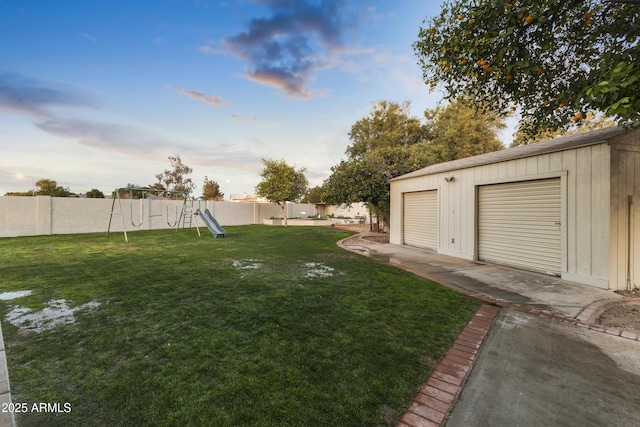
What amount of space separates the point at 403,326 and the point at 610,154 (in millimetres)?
4797

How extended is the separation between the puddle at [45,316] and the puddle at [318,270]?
10.8 feet

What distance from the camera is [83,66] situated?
9.09 m

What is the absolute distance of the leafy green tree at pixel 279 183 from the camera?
70.4 ft

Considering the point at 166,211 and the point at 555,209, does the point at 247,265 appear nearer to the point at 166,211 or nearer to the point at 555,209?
the point at 555,209

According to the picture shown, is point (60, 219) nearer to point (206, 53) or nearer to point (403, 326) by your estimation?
point (206, 53)

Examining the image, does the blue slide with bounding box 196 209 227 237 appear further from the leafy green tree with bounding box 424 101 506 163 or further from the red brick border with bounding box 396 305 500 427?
the leafy green tree with bounding box 424 101 506 163

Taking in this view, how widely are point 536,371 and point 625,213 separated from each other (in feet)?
14.7

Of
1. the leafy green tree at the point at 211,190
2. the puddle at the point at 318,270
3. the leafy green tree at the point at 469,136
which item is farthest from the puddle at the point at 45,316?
the leafy green tree at the point at 211,190

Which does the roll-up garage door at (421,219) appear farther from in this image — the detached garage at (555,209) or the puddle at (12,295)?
the puddle at (12,295)

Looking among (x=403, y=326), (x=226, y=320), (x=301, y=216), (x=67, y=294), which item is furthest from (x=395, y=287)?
(x=301, y=216)

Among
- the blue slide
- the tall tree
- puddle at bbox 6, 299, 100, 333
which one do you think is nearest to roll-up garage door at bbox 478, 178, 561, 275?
puddle at bbox 6, 299, 100, 333

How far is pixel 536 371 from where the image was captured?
2.17 m

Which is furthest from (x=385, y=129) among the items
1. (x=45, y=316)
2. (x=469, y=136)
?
(x=45, y=316)

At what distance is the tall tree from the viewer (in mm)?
32125
